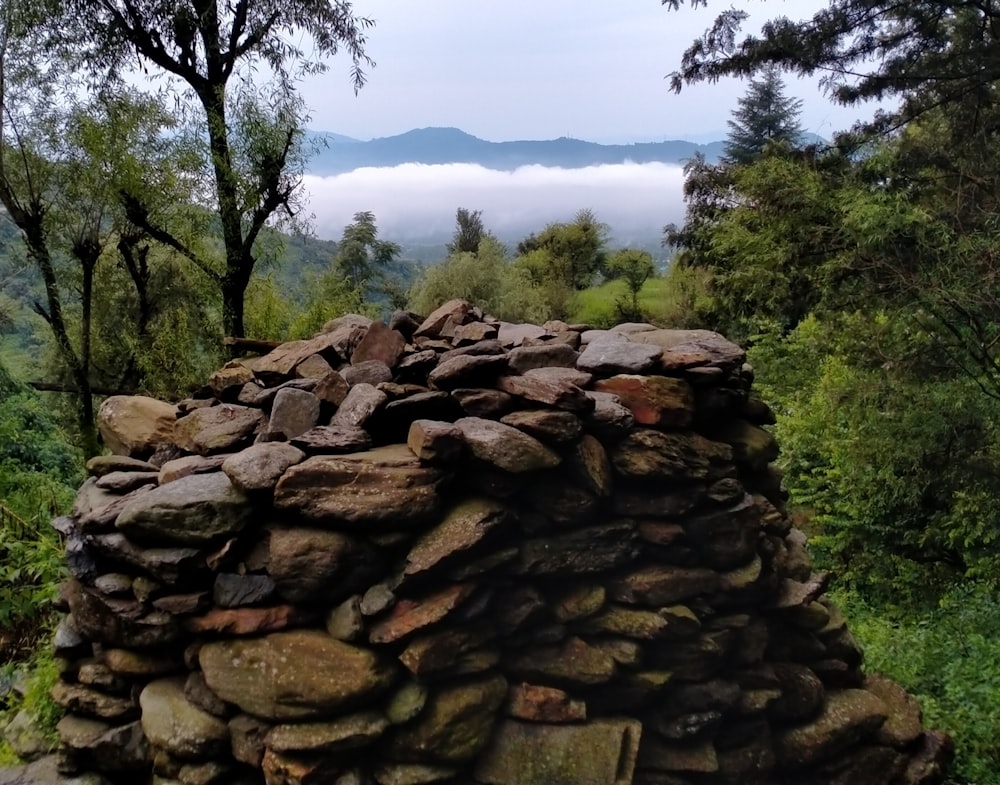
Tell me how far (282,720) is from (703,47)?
10535mm

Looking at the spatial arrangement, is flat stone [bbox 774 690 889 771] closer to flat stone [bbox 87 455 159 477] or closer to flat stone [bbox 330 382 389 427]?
flat stone [bbox 330 382 389 427]

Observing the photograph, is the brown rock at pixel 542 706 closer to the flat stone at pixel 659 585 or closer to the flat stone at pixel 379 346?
the flat stone at pixel 659 585

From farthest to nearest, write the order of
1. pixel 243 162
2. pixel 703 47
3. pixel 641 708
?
pixel 243 162 < pixel 703 47 < pixel 641 708

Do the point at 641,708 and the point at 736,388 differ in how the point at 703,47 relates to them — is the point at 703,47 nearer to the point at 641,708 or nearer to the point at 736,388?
the point at 736,388

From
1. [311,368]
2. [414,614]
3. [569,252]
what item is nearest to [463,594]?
[414,614]

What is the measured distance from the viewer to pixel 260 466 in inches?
166

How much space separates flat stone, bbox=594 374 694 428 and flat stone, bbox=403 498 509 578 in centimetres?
127

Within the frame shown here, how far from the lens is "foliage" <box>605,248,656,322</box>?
32969 millimetres

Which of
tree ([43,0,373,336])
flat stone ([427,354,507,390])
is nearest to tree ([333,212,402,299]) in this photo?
tree ([43,0,373,336])

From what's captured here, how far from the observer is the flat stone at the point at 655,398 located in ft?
16.4

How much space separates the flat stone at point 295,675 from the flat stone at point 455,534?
0.56m

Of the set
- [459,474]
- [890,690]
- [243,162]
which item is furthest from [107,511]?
[243,162]

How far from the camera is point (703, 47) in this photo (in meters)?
10.6

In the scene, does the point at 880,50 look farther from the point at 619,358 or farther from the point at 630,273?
the point at 630,273
